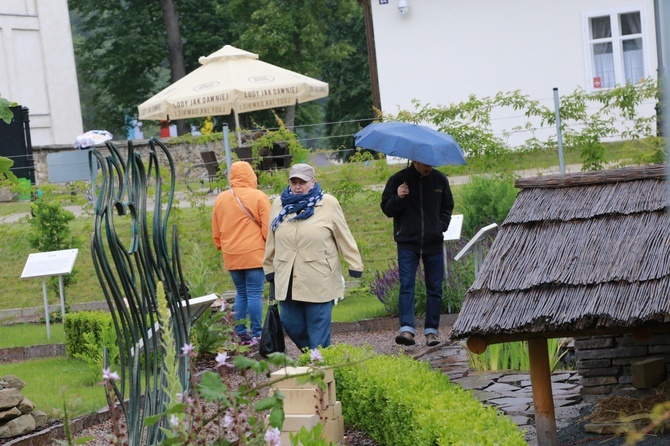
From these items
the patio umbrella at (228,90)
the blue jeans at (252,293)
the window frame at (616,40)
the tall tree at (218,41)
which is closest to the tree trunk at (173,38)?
the tall tree at (218,41)

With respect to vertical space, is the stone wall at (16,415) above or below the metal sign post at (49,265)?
below

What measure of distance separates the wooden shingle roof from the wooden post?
223 mm

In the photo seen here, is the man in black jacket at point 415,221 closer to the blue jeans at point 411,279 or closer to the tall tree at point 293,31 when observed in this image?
the blue jeans at point 411,279

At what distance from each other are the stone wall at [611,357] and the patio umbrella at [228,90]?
10818 millimetres

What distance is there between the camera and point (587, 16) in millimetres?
25141

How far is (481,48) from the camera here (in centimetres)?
2584

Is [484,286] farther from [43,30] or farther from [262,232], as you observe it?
[43,30]

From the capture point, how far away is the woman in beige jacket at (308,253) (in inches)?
333

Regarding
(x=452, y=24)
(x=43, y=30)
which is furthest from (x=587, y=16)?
(x=43, y=30)

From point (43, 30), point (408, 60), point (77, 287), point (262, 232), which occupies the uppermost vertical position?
point (43, 30)

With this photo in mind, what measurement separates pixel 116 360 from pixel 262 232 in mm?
1740

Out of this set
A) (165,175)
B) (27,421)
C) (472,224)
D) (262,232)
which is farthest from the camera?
(165,175)

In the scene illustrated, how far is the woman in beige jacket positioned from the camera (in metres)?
8.46

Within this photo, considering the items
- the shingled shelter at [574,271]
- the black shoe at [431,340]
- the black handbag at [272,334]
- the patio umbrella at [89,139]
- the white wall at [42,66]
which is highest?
the white wall at [42,66]
